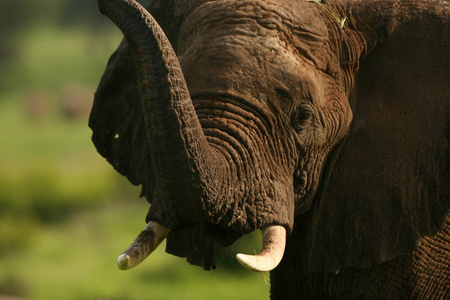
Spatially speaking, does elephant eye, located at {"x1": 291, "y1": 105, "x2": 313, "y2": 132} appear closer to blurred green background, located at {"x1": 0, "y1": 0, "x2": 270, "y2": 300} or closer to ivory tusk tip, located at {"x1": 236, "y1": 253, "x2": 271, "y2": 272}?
blurred green background, located at {"x1": 0, "y1": 0, "x2": 270, "y2": 300}

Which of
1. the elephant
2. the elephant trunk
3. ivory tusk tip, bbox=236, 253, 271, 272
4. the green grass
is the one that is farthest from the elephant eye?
the green grass

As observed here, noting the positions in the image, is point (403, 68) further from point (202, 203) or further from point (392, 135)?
point (202, 203)

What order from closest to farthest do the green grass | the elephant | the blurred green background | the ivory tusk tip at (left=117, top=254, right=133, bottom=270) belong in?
the ivory tusk tip at (left=117, top=254, right=133, bottom=270) → the elephant → the green grass → the blurred green background

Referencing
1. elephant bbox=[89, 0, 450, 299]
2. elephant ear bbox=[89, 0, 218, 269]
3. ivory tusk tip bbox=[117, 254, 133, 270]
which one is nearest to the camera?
ivory tusk tip bbox=[117, 254, 133, 270]

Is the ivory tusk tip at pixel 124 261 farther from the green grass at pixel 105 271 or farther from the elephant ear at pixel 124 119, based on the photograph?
the green grass at pixel 105 271

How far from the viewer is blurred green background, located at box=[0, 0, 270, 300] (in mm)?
13508

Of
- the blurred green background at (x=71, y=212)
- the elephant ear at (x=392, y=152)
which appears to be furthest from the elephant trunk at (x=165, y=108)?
the elephant ear at (x=392, y=152)

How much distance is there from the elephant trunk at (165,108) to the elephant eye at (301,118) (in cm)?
51

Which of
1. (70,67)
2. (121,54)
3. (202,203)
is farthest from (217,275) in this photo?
(70,67)

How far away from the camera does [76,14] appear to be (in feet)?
119

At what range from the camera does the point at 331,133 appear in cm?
392

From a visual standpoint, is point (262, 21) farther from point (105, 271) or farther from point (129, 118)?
point (105, 271)

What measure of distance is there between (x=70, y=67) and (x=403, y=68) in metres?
30.0

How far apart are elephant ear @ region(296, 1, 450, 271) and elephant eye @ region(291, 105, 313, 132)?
22cm
